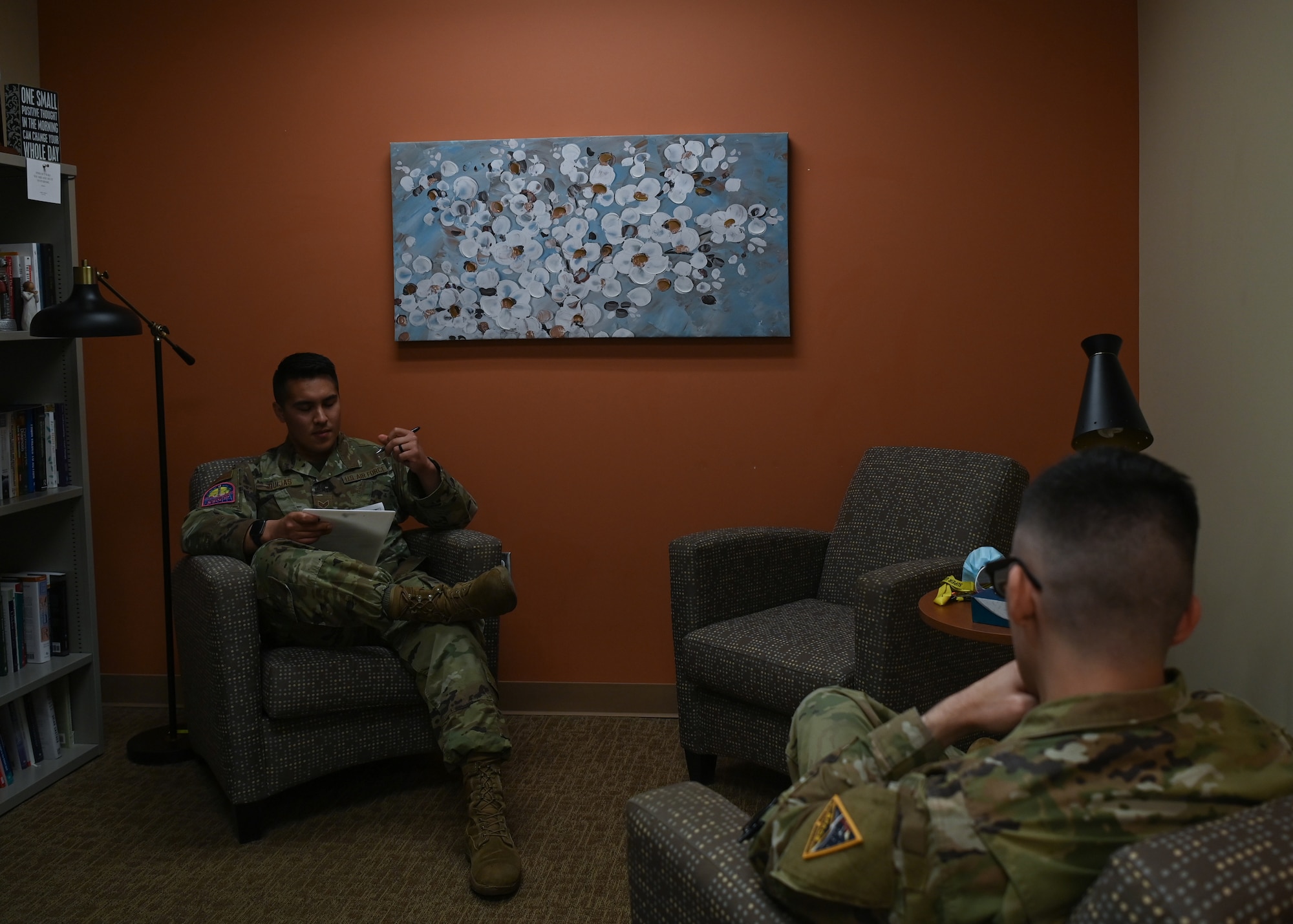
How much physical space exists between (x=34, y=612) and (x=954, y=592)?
255 centimetres

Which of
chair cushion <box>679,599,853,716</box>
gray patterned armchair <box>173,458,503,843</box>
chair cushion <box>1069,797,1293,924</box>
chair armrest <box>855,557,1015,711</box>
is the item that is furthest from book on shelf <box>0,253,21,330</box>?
chair cushion <box>1069,797,1293,924</box>

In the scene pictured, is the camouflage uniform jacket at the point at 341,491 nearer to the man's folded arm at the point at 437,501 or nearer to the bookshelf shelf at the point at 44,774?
the man's folded arm at the point at 437,501

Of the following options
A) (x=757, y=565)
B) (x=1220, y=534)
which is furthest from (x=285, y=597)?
(x=1220, y=534)

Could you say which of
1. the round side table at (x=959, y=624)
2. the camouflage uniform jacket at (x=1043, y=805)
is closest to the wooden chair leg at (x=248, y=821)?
the round side table at (x=959, y=624)

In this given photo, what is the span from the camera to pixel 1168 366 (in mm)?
3041

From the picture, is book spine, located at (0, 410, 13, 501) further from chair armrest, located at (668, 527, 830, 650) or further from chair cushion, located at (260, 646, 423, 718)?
chair armrest, located at (668, 527, 830, 650)

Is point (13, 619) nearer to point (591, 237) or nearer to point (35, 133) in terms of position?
point (35, 133)

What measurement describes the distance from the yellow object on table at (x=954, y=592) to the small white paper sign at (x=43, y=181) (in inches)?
101

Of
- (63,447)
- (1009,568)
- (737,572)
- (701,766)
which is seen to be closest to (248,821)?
(701,766)

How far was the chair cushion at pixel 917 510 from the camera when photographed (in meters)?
2.84

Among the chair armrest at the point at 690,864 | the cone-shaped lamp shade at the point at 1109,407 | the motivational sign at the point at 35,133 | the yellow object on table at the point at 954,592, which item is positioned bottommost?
the chair armrest at the point at 690,864

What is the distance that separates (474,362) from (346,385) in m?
0.45

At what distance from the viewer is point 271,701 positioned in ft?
8.51

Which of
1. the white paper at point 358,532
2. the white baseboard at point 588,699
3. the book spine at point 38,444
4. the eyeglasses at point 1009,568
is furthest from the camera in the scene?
the white baseboard at point 588,699
